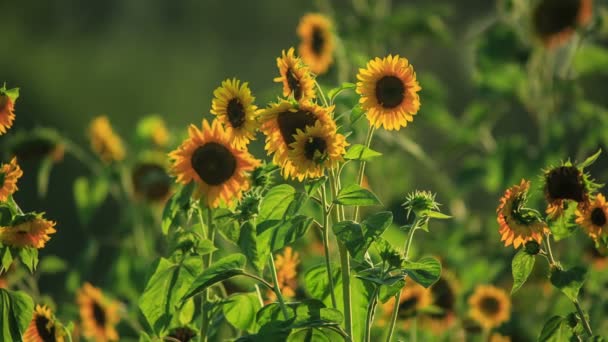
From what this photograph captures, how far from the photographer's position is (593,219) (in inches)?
37.9

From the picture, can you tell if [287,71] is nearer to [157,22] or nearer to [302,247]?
[302,247]

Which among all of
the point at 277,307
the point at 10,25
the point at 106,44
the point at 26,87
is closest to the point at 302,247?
the point at 277,307

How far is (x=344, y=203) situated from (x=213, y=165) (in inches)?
5.4

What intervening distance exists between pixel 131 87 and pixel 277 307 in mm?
4953

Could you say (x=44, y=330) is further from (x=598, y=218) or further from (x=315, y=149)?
(x=598, y=218)

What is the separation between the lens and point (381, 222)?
0.90 meters

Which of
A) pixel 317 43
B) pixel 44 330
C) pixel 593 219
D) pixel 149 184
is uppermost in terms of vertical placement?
pixel 317 43

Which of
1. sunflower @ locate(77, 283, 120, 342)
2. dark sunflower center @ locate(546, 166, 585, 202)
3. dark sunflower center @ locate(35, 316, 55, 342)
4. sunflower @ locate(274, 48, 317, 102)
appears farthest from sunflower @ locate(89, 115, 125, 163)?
dark sunflower center @ locate(546, 166, 585, 202)

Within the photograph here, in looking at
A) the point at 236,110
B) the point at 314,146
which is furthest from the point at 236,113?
the point at 314,146

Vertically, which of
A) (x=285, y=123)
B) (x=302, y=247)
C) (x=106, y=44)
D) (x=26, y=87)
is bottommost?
(x=285, y=123)

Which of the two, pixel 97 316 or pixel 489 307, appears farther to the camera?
pixel 489 307

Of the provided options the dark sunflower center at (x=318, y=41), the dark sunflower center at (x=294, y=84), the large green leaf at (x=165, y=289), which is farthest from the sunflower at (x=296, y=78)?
the dark sunflower center at (x=318, y=41)

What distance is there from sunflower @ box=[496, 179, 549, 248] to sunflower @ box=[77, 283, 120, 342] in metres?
0.63

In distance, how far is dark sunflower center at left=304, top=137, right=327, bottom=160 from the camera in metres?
0.89
